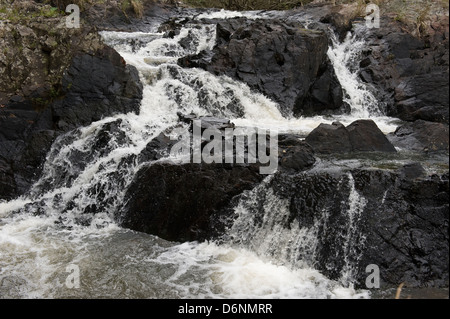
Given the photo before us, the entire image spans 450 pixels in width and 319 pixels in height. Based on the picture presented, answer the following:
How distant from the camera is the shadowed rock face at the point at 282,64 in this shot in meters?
10.7

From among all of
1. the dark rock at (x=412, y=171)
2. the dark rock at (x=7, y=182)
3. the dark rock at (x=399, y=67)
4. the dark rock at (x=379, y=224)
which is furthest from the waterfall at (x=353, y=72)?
the dark rock at (x=7, y=182)

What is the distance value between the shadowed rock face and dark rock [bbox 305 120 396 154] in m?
3.03

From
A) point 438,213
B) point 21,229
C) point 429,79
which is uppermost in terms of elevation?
point 429,79

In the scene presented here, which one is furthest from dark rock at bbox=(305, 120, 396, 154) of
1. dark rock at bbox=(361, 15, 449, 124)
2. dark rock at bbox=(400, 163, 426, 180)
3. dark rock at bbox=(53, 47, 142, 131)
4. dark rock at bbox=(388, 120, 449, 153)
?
dark rock at bbox=(53, 47, 142, 131)

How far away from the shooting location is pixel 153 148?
7645 millimetres

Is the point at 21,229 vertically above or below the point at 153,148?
below

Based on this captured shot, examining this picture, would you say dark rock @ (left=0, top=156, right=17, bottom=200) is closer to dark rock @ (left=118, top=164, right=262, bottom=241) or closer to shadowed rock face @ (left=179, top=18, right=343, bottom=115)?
dark rock @ (left=118, top=164, right=262, bottom=241)

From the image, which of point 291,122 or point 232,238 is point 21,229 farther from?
point 291,122

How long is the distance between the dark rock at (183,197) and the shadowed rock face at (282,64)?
175 inches

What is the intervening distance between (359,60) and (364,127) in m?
6.29

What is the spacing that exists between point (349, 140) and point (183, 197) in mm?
3022
